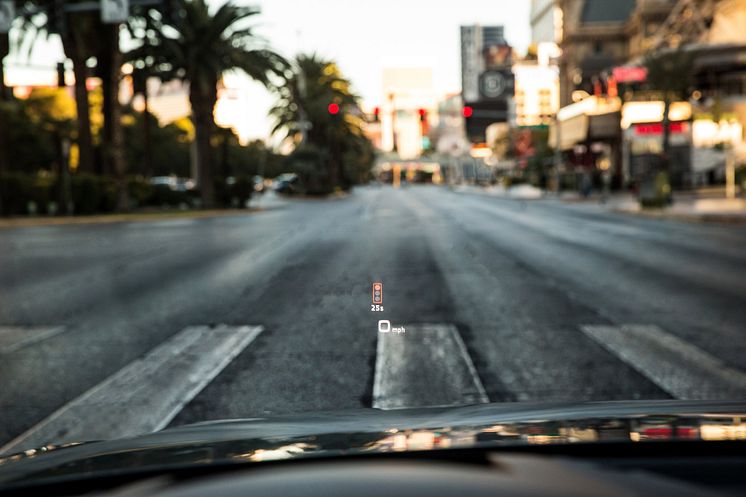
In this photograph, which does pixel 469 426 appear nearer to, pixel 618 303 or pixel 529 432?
pixel 529 432

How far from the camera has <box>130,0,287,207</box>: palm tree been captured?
126 feet

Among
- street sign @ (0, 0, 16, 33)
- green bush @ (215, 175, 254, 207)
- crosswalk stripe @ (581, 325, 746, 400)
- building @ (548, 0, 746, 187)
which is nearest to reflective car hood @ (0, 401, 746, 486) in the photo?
crosswalk stripe @ (581, 325, 746, 400)

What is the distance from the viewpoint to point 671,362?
6.66 meters

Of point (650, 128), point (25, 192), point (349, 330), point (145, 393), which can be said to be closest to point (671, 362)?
point (349, 330)

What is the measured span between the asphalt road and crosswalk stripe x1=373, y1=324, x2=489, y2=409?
3cm

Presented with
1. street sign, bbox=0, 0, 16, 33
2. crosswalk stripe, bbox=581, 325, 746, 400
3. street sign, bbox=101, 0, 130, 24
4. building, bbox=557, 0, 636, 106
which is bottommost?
crosswalk stripe, bbox=581, 325, 746, 400

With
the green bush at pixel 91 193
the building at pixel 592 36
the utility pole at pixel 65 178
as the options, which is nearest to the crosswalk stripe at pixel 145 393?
the utility pole at pixel 65 178

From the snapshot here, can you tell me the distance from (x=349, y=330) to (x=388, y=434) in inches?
245

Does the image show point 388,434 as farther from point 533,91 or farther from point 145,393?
point 533,91

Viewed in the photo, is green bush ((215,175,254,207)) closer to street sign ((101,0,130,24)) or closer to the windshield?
the windshield

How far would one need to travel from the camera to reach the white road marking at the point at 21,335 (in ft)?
25.7

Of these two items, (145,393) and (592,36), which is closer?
(145,393)

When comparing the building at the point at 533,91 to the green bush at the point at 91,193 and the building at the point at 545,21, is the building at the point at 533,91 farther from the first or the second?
the green bush at the point at 91,193

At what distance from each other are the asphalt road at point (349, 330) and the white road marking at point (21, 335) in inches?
1.6
